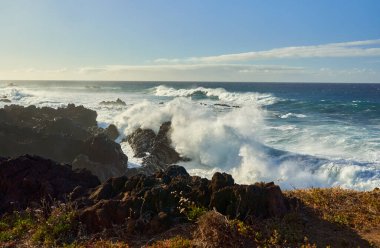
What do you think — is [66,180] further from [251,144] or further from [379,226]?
[251,144]

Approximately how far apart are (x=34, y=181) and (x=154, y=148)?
1760 cm

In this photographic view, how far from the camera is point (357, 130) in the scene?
39125 mm

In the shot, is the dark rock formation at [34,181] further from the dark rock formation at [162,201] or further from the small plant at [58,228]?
the small plant at [58,228]

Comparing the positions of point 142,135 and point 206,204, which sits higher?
point 206,204

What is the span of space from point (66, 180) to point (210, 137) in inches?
753

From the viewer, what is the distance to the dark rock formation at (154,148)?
25.3 metres

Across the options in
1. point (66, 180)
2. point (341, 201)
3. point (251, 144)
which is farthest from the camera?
point (251, 144)

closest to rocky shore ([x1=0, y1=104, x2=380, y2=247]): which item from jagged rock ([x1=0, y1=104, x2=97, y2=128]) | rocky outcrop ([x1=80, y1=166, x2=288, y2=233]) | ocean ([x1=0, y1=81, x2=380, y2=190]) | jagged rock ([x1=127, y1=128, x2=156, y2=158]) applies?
rocky outcrop ([x1=80, y1=166, x2=288, y2=233])

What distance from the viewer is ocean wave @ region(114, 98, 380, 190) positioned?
22328mm

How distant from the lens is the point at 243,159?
86.9 feet

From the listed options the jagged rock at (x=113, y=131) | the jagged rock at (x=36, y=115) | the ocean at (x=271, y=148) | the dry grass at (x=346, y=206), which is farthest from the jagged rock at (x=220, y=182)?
the jagged rock at (x=113, y=131)

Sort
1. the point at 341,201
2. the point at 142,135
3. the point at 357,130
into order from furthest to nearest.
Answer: the point at 357,130, the point at 142,135, the point at 341,201

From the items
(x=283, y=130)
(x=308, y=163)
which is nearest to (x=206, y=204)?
(x=308, y=163)

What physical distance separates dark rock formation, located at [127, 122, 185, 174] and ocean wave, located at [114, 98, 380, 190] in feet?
→ 1.91
